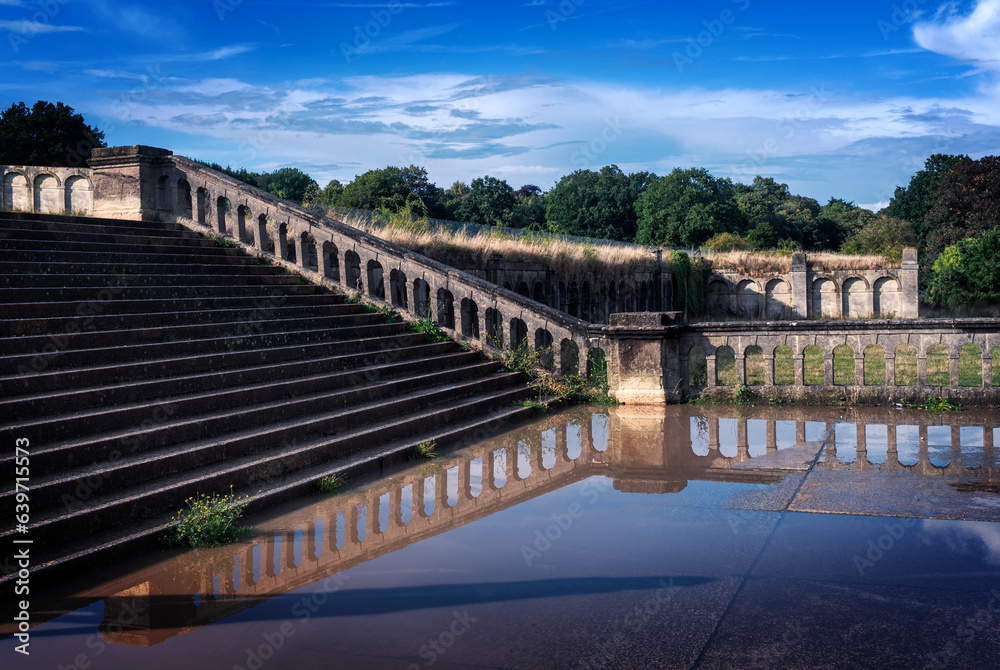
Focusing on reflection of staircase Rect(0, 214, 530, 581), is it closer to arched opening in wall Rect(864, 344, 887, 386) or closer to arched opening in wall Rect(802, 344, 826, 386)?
arched opening in wall Rect(802, 344, 826, 386)

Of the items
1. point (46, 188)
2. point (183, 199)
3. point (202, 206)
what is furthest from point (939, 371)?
point (46, 188)

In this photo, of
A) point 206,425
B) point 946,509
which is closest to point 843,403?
point 946,509

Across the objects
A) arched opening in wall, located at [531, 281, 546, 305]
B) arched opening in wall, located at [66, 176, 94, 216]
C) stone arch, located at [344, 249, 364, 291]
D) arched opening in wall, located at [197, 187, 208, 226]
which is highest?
arched opening in wall, located at [66, 176, 94, 216]

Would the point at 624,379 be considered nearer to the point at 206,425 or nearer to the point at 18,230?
the point at 206,425

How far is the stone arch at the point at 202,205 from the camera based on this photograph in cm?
1227

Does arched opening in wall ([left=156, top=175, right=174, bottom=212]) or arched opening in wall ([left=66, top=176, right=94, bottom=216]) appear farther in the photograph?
arched opening in wall ([left=66, top=176, right=94, bottom=216])

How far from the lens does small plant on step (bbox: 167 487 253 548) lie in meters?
4.83

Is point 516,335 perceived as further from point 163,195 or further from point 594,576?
point 594,576

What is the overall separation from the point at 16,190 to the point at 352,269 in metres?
6.72

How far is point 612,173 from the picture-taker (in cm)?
7938

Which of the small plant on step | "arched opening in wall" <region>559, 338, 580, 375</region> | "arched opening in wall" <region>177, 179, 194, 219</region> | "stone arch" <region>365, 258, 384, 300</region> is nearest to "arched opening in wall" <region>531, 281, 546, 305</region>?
"arched opening in wall" <region>559, 338, 580, 375</region>

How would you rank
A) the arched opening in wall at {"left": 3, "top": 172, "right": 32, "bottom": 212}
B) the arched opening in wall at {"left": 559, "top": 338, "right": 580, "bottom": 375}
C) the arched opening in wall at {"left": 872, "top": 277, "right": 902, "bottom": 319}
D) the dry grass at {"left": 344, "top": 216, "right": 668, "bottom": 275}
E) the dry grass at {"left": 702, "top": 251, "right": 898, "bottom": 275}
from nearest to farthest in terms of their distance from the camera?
→ the arched opening in wall at {"left": 559, "top": 338, "right": 580, "bottom": 375}
the dry grass at {"left": 344, "top": 216, "right": 668, "bottom": 275}
the arched opening in wall at {"left": 3, "top": 172, "right": 32, "bottom": 212}
the arched opening in wall at {"left": 872, "top": 277, "right": 902, "bottom": 319}
the dry grass at {"left": 702, "top": 251, "right": 898, "bottom": 275}

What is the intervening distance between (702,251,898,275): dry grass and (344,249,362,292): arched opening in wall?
1212 inches

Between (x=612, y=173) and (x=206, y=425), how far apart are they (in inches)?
3012
